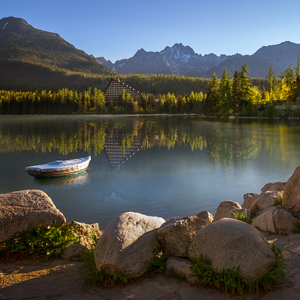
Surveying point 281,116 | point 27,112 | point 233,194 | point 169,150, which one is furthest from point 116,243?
point 27,112

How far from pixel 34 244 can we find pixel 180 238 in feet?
9.55

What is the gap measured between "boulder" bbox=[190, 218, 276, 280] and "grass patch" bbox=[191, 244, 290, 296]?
64 mm

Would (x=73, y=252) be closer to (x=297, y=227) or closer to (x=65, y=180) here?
(x=297, y=227)

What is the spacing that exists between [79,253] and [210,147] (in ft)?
74.7

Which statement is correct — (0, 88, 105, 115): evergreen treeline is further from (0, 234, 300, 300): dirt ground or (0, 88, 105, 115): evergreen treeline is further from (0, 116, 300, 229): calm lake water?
(0, 234, 300, 300): dirt ground

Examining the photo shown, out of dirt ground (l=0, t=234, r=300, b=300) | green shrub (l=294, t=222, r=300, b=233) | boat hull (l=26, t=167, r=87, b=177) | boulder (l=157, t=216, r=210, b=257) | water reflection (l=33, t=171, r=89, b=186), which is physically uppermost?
boulder (l=157, t=216, r=210, b=257)

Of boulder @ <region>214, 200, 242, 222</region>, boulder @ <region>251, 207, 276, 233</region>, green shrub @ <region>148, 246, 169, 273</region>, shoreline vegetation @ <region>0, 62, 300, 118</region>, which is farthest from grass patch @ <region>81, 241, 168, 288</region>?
shoreline vegetation @ <region>0, 62, 300, 118</region>

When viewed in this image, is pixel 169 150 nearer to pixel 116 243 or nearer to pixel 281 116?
pixel 116 243

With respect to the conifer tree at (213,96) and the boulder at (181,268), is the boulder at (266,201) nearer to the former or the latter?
the boulder at (181,268)

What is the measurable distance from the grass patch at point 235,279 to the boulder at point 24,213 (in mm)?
3214

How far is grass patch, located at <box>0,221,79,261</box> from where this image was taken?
5215 millimetres

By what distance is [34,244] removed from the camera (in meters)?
5.27

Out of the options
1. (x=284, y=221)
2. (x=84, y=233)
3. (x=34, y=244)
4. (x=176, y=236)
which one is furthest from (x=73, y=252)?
(x=284, y=221)

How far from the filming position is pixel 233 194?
1234 cm
